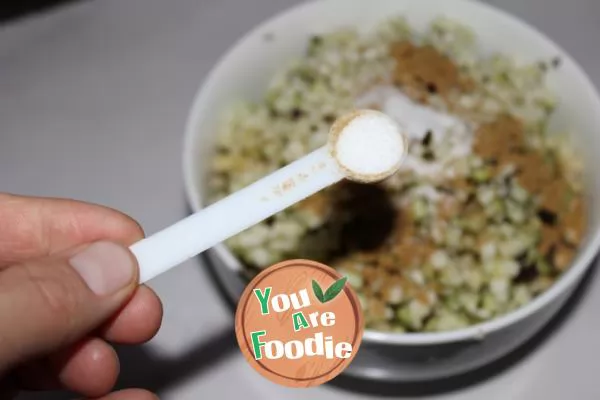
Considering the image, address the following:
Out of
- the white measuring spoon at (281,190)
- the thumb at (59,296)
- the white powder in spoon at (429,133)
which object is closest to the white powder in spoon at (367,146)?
the white measuring spoon at (281,190)

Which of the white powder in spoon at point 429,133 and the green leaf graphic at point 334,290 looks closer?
the green leaf graphic at point 334,290

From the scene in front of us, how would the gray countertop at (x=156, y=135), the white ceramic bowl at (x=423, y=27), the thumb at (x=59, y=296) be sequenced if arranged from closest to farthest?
the thumb at (x=59, y=296)
the white ceramic bowl at (x=423, y=27)
the gray countertop at (x=156, y=135)

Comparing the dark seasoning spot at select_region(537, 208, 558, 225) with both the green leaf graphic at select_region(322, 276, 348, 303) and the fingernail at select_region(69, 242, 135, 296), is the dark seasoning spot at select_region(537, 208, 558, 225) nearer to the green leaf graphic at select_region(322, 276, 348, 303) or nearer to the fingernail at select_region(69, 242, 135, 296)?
the green leaf graphic at select_region(322, 276, 348, 303)

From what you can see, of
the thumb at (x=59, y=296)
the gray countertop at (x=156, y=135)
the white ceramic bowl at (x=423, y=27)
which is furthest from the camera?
the gray countertop at (x=156, y=135)

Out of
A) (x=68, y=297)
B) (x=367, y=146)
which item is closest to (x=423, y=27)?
(x=367, y=146)

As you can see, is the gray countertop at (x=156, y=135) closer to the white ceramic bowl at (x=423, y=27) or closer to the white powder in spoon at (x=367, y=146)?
the white ceramic bowl at (x=423, y=27)

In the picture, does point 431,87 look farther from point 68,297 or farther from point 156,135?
point 68,297

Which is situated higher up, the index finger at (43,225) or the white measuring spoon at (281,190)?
the index finger at (43,225)
